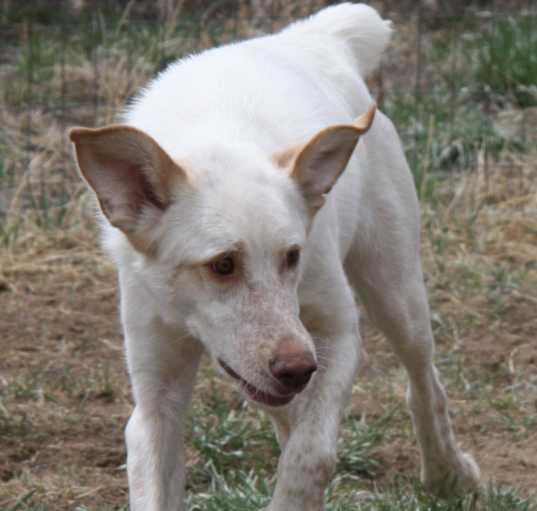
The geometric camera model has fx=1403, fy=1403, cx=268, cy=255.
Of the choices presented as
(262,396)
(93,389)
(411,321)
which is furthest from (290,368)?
(93,389)

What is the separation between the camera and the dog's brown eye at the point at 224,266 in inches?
143

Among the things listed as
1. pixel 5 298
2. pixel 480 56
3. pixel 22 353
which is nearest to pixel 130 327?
pixel 22 353

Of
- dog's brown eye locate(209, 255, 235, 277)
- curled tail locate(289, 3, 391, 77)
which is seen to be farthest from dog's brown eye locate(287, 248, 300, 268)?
curled tail locate(289, 3, 391, 77)

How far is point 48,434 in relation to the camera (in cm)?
Result: 554

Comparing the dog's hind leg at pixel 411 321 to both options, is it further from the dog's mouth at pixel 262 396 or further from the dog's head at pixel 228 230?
the dog's mouth at pixel 262 396

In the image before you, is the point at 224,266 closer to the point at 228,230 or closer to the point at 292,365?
the point at 228,230

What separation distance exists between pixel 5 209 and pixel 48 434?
254 centimetres

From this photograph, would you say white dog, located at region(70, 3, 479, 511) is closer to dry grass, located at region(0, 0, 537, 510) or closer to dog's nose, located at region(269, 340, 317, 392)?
dog's nose, located at region(269, 340, 317, 392)

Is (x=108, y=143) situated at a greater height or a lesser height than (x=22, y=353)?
greater

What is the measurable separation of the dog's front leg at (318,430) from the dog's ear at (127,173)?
675mm

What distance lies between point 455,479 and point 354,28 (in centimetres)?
Answer: 168

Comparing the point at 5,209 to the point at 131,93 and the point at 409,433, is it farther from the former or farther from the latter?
the point at 409,433

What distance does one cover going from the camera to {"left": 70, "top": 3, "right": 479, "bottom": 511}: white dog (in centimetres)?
364

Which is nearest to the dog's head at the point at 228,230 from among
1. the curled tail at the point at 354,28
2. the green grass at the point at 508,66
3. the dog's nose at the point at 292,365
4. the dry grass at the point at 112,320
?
the dog's nose at the point at 292,365
